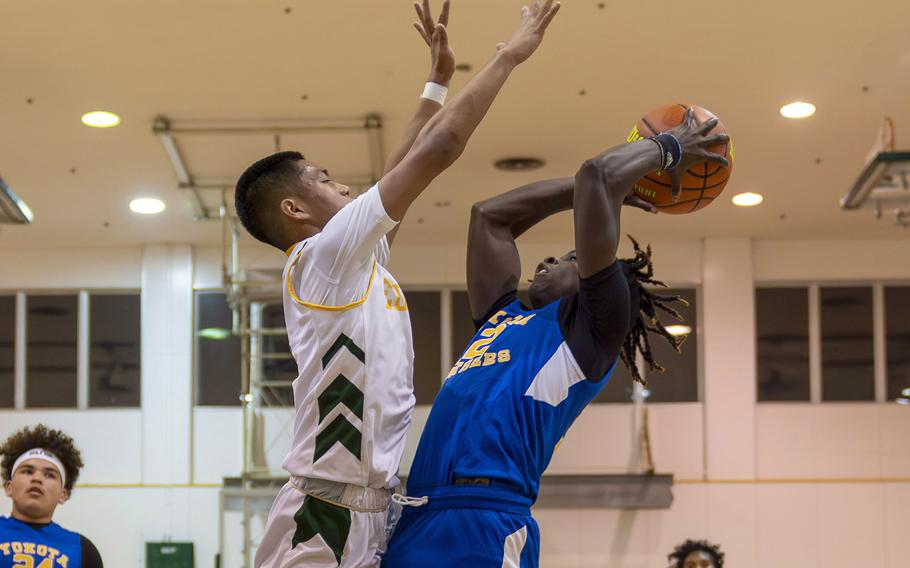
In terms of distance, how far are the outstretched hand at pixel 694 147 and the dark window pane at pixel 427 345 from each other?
11.2m

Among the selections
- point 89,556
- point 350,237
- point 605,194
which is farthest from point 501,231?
point 89,556

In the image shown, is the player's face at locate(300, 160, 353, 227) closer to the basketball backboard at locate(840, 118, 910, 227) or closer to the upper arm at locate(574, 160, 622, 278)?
the upper arm at locate(574, 160, 622, 278)

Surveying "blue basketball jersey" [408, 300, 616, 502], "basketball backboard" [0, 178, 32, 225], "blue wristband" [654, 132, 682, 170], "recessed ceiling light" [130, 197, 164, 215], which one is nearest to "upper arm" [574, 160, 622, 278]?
"blue wristband" [654, 132, 682, 170]

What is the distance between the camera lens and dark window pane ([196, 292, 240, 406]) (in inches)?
580

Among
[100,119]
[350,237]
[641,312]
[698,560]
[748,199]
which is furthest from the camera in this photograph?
[748,199]

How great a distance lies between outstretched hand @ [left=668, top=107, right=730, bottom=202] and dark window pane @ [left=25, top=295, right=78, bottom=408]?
12327mm

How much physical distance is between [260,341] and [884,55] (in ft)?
24.5

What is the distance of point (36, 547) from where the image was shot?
20.1 feet

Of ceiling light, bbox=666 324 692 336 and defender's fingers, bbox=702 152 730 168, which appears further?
ceiling light, bbox=666 324 692 336

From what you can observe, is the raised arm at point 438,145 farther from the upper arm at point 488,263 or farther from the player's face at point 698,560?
the player's face at point 698,560

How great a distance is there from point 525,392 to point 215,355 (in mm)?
11836

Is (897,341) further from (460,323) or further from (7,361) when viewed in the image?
(7,361)

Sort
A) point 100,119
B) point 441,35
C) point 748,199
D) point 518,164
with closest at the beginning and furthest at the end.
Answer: point 441,35 < point 100,119 < point 518,164 < point 748,199

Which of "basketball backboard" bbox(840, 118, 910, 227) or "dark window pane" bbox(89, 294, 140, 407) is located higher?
"basketball backboard" bbox(840, 118, 910, 227)
